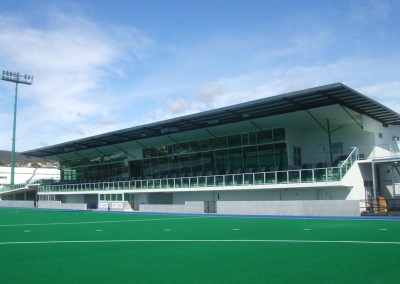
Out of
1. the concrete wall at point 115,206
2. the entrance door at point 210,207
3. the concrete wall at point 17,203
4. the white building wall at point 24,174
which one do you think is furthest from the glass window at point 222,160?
the white building wall at point 24,174

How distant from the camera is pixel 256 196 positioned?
34281 millimetres

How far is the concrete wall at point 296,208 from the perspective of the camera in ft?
82.3

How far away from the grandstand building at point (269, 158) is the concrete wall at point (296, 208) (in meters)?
0.06

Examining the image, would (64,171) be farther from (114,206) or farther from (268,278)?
(268,278)

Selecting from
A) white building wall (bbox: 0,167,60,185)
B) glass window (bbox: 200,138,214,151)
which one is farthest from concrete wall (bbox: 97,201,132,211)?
white building wall (bbox: 0,167,60,185)

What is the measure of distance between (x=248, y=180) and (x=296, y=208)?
6730mm

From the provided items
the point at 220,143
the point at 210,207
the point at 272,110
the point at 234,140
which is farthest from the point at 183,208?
the point at 272,110

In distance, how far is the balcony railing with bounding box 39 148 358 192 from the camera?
2853 centimetres

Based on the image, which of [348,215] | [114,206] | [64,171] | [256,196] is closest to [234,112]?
[256,196]

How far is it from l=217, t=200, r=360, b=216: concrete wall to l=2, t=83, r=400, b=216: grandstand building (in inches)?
2.3

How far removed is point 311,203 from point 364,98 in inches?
310

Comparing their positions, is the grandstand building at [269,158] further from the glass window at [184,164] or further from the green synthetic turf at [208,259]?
the green synthetic turf at [208,259]

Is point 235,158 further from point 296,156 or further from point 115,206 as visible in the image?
point 115,206

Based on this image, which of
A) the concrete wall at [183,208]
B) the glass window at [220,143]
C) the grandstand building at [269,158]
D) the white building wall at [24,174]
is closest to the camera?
the grandstand building at [269,158]
